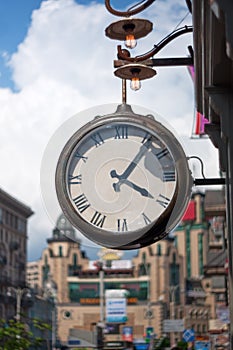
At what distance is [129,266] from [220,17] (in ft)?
571

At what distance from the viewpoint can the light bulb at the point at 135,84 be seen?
5844 mm

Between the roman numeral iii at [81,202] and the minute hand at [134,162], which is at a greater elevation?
the minute hand at [134,162]

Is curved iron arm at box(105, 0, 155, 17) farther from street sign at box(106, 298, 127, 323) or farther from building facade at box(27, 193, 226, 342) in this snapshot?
building facade at box(27, 193, 226, 342)

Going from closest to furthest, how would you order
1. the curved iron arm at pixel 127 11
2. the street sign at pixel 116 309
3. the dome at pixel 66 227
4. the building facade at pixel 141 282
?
the dome at pixel 66 227 → the curved iron arm at pixel 127 11 → the street sign at pixel 116 309 → the building facade at pixel 141 282

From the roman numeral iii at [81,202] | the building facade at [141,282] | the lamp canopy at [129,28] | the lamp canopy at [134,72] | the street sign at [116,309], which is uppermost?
the building facade at [141,282]

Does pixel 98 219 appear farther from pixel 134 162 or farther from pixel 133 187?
pixel 134 162

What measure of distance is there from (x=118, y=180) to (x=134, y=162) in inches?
5.6

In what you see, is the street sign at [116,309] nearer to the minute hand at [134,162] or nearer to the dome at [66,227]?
the dome at [66,227]

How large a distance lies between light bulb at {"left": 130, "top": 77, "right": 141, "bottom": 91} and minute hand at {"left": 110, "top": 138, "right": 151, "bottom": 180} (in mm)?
670

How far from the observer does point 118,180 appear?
5.20 meters

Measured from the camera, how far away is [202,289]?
172m

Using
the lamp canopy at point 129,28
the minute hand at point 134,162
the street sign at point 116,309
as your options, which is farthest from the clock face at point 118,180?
the street sign at point 116,309

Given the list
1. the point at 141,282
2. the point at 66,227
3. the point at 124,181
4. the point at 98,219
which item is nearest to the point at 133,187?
the point at 124,181

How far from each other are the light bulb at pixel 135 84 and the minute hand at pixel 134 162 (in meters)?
0.67
